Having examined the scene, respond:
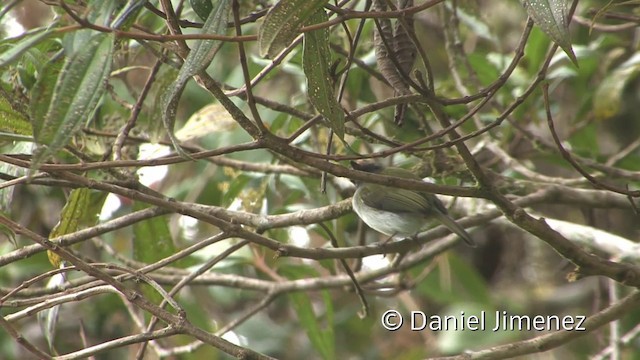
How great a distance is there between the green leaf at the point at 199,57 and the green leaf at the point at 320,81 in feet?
0.80

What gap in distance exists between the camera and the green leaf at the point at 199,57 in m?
1.71

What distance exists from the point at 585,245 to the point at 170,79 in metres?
1.80

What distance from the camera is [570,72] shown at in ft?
13.6

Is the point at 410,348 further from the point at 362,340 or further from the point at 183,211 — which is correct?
the point at 183,211

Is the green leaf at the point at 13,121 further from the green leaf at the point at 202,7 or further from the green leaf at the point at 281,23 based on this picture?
the green leaf at the point at 281,23

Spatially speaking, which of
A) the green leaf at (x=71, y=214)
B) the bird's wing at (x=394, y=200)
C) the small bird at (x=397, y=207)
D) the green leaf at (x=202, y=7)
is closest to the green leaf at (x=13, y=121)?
the green leaf at (x=71, y=214)

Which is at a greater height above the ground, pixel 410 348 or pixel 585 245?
pixel 410 348

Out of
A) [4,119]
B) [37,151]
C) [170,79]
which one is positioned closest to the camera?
[37,151]

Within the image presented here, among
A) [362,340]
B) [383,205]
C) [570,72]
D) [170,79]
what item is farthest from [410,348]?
[170,79]

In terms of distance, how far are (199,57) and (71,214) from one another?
1.12 metres

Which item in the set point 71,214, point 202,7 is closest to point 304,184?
point 71,214

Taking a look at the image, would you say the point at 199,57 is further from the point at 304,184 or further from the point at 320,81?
the point at 304,184

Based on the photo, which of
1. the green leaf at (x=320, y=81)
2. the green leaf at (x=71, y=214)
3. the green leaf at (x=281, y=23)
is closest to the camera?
the green leaf at (x=281, y=23)

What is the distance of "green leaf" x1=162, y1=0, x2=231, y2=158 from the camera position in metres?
1.71
